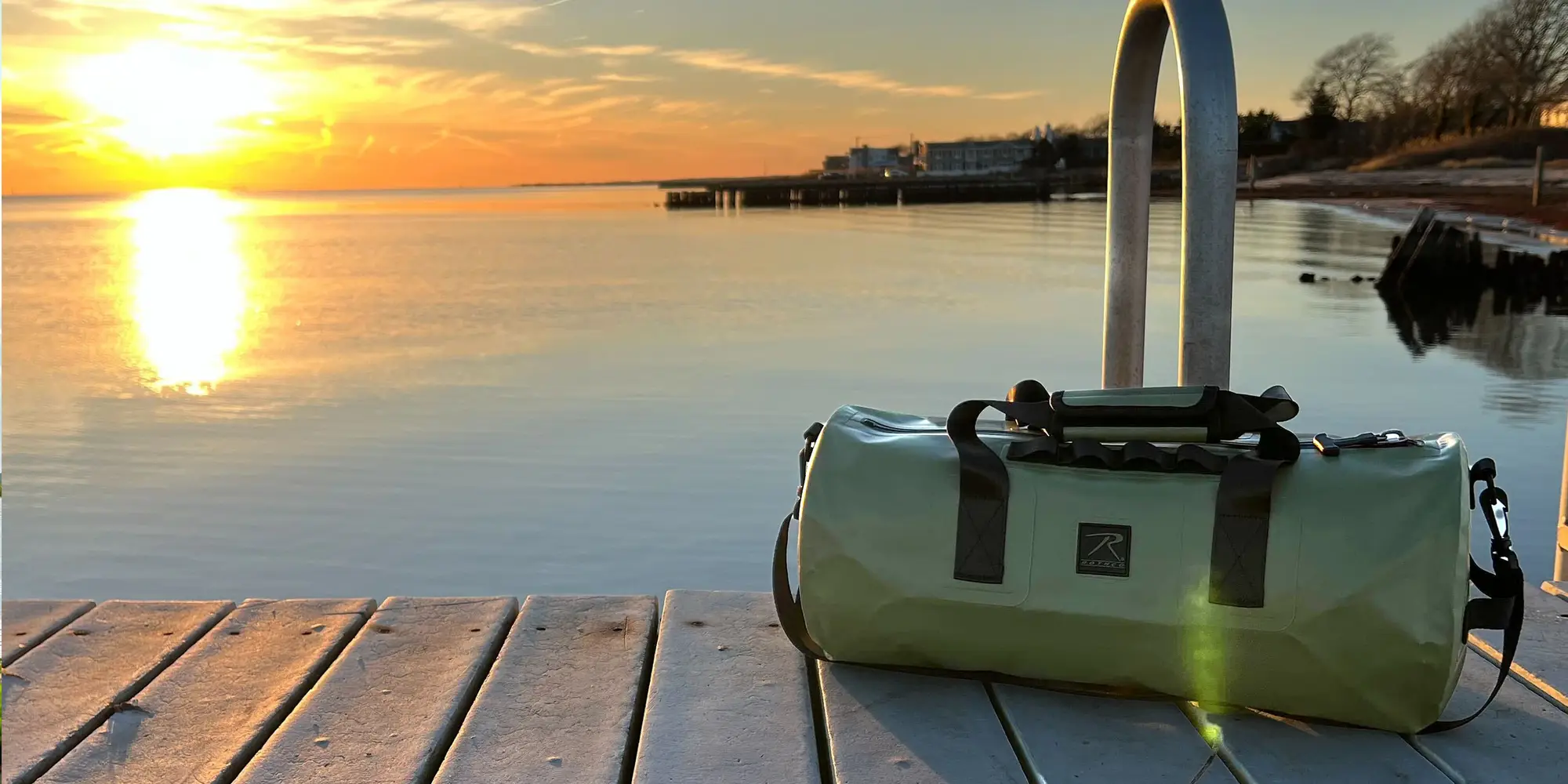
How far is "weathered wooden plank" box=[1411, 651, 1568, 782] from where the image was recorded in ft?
5.54

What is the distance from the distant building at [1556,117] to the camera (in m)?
66.2

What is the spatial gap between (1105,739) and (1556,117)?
79.8m

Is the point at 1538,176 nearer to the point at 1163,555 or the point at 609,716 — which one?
the point at 1163,555

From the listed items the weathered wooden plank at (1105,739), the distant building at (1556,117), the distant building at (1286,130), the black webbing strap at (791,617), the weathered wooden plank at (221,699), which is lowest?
the weathered wooden plank at (1105,739)

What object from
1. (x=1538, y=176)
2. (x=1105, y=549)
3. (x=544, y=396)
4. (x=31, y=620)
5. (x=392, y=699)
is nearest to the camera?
(x=1105, y=549)

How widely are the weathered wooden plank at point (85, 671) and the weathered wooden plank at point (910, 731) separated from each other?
3.91 ft

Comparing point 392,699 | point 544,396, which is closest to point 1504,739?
point 392,699

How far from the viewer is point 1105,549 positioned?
6.13ft

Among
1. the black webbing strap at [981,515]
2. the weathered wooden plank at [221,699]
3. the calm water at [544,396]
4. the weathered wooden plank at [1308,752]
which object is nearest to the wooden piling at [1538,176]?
the calm water at [544,396]

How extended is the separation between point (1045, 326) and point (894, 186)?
77.7m

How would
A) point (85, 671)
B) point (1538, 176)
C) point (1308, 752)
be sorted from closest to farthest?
point (1308, 752) → point (85, 671) → point (1538, 176)

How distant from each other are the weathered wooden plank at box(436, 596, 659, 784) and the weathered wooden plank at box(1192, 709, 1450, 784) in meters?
0.91

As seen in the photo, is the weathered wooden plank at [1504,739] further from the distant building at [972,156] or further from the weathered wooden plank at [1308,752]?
the distant building at [972,156]

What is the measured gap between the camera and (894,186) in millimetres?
91812
